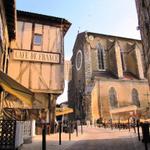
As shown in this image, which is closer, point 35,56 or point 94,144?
point 94,144

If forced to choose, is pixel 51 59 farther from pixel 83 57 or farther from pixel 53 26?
pixel 83 57

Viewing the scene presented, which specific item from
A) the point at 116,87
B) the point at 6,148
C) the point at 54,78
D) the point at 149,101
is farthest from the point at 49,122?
the point at 149,101

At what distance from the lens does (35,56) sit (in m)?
14.4

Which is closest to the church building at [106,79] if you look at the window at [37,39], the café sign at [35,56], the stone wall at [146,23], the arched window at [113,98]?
the arched window at [113,98]

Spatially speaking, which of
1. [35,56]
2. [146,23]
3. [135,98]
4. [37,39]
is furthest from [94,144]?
[135,98]

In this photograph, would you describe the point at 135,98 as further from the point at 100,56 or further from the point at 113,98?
the point at 100,56

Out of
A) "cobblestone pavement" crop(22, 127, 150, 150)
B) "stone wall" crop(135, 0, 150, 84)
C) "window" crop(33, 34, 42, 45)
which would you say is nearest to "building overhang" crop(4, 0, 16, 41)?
"window" crop(33, 34, 42, 45)

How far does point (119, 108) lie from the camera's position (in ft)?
98.5

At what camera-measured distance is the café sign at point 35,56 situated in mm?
14125

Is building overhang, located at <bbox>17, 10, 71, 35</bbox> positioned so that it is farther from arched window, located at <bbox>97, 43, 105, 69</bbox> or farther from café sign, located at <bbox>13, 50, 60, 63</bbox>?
arched window, located at <bbox>97, 43, 105, 69</bbox>

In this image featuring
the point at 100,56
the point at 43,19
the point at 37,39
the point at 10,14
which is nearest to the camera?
the point at 10,14

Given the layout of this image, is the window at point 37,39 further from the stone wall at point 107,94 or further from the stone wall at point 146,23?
the stone wall at point 107,94

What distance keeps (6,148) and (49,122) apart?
9047mm

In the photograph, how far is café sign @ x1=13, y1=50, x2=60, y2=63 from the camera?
46.3ft
